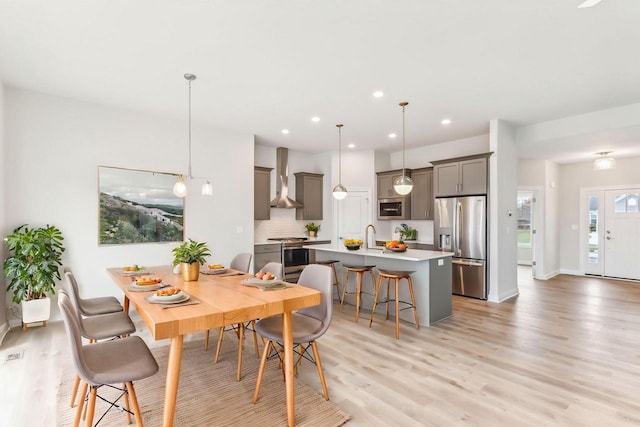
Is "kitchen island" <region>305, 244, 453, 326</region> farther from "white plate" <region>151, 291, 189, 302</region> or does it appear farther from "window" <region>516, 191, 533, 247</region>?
"window" <region>516, 191, 533, 247</region>

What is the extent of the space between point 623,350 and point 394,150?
16.9 ft

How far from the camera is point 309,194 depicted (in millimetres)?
7266

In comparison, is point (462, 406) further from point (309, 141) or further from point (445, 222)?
point (309, 141)

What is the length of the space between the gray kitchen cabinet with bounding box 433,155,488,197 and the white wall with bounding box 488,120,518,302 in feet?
0.50

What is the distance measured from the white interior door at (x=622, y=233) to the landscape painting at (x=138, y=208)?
8740 millimetres

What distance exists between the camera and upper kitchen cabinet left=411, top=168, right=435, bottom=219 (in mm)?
6488

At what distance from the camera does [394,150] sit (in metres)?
7.39

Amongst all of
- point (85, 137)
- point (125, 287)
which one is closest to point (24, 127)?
point (85, 137)

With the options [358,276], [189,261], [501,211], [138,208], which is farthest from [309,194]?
A: [189,261]

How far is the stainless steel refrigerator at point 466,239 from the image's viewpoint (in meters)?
5.26

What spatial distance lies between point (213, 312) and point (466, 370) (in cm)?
228

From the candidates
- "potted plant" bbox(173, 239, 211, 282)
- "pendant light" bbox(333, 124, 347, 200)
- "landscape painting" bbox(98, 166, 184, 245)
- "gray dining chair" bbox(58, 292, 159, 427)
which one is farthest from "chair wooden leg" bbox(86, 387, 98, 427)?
"pendant light" bbox(333, 124, 347, 200)

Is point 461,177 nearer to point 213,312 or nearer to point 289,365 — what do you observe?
point 289,365

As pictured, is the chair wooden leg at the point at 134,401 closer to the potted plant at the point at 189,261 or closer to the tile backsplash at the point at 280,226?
the potted plant at the point at 189,261
